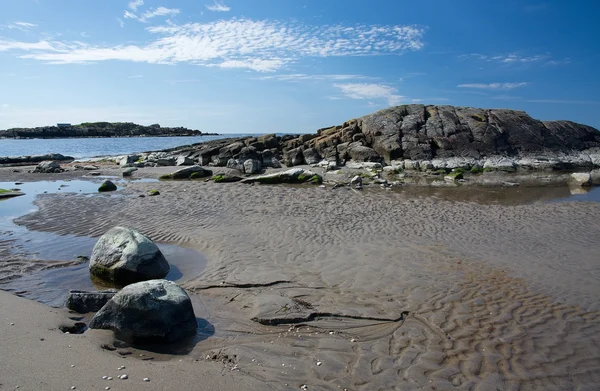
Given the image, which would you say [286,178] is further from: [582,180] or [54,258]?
[582,180]

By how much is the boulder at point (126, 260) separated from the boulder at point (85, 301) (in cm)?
140

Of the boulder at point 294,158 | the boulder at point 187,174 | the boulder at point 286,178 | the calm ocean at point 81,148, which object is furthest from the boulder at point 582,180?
the calm ocean at point 81,148

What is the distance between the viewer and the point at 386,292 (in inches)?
303

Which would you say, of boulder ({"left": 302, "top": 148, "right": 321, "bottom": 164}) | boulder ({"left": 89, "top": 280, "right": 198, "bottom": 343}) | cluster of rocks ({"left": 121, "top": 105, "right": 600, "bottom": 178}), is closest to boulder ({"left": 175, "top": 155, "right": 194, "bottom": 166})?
cluster of rocks ({"left": 121, "top": 105, "right": 600, "bottom": 178})

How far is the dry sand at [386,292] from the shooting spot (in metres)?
5.12

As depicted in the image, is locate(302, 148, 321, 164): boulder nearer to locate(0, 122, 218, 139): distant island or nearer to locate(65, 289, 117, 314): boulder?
locate(65, 289, 117, 314): boulder

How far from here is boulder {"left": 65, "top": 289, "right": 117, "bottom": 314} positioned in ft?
21.6

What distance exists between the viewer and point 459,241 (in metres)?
11.3

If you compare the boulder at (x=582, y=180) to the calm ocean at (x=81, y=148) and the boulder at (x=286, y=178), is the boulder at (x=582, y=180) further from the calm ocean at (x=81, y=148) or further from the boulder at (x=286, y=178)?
the calm ocean at (x=81, y=148)

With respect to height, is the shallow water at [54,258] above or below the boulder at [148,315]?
A: below

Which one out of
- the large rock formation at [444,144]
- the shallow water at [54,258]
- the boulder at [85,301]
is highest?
the large rock formation at [444,144]

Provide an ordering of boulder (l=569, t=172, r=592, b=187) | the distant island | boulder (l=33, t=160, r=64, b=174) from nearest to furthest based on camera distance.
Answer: boulder (l=569, t=172, r=592, b=187)
boulder (l=33, t=160, r=64, b=174)
the distant island

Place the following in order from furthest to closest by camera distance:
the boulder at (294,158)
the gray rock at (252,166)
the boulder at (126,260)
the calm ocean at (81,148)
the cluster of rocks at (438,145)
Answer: the calm ocean at (81,148)
the boulder at (294,158)
the cluster of rocks at (438,145)
the gray rock at (252,166)
the boulder at (126,260)

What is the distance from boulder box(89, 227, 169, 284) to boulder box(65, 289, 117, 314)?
140cm
